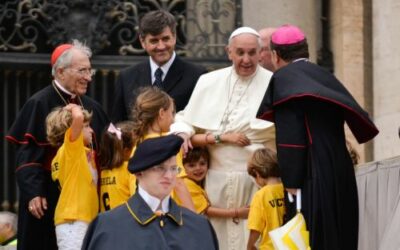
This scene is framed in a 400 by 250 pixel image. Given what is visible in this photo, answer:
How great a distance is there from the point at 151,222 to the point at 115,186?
2184 millimetres

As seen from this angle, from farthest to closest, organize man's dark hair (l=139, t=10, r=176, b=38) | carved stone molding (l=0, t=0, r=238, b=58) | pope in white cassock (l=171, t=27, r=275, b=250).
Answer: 1. carved stone molding (l=0, t=0, r=238, b=58)
2. man's dark hair (l=139, t=10, r=176, b=38)
3. pope in white cassock (l=171, t=27, r=275, b=250)

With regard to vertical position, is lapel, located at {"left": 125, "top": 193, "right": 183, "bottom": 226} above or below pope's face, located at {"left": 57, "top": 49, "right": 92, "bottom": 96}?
below

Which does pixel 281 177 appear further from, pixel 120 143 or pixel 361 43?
pixel 361 43

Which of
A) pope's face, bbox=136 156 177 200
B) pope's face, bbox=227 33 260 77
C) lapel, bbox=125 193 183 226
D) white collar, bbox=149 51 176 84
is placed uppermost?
pope's face, bbox=227 33 260 77

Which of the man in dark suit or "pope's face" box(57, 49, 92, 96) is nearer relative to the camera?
"pope's face" box(57, 49, 92, 96)

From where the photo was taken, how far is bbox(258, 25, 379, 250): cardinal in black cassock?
35.7ft

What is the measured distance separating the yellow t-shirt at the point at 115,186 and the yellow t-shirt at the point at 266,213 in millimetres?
775

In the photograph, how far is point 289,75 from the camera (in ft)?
36.2

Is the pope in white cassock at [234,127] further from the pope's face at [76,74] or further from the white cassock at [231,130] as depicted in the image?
the pope's face at [76,74]

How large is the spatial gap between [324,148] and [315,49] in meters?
5.24

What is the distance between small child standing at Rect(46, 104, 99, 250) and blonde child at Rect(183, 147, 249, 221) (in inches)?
30.5

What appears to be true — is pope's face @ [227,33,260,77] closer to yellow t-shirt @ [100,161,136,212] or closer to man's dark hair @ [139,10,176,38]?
man's dark hair @ [139,10,176,38]

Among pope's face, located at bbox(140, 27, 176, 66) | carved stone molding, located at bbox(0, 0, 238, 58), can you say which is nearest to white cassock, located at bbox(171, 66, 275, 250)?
pope's face, located at bbox(140, 27, 176, 66)

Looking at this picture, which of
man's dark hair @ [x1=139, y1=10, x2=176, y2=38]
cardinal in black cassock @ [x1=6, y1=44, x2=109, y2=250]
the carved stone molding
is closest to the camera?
cardinal in black cassock @ [x1=6, y1=44, x2=109, y2=250]
